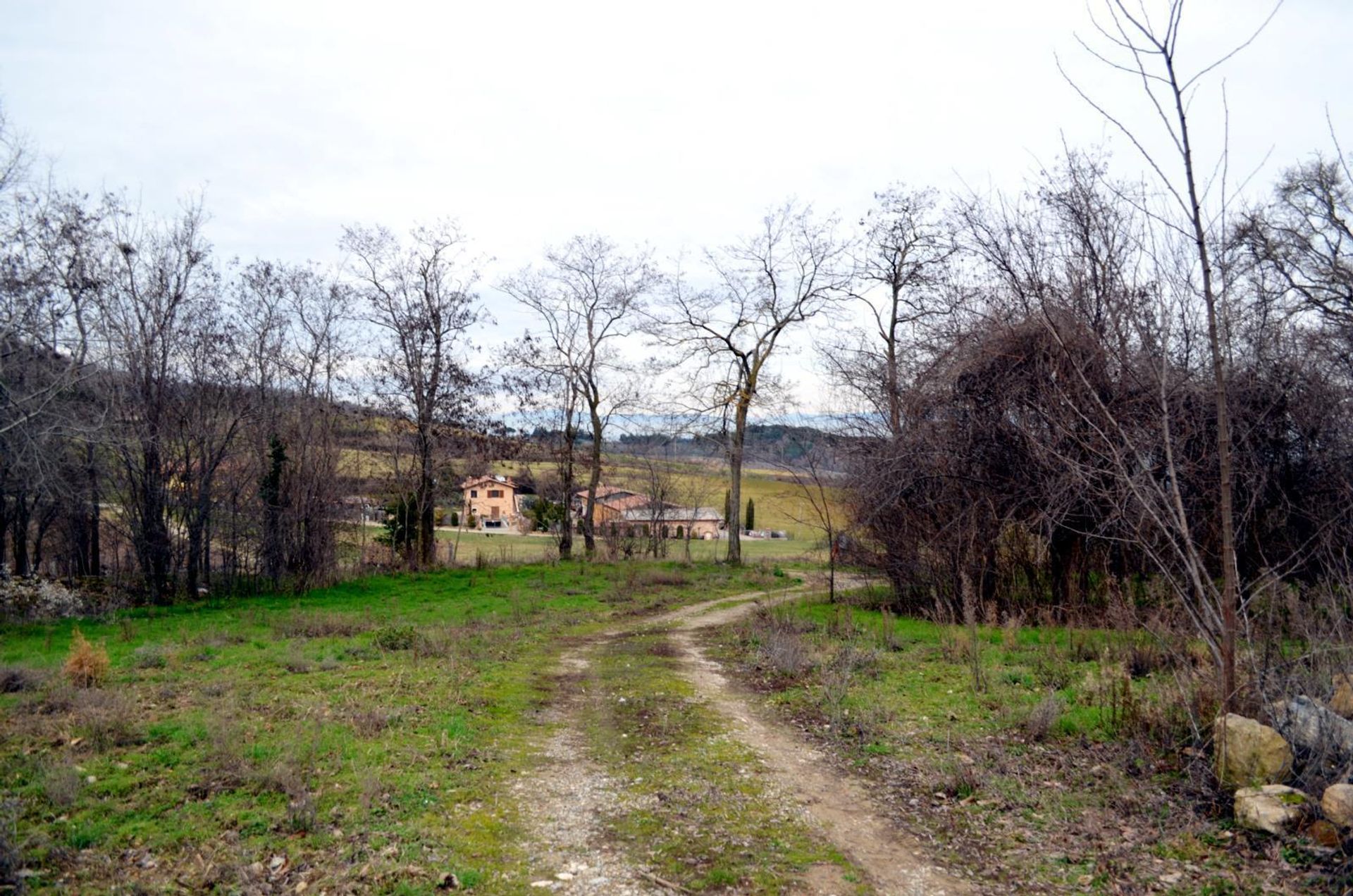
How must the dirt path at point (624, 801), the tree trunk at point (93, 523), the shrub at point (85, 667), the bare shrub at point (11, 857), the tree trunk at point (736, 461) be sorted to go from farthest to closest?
the tree trunk at point (736, 461), the tree trunk at point (93, 523), the shrub at point (85, 667), the dirt path at point (624, 801), the bare shrub at point (11, 857)

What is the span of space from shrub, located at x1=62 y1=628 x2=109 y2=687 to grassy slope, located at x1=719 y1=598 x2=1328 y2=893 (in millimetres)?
8548

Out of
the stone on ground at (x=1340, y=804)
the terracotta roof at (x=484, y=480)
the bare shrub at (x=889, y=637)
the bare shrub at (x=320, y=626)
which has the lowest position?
the bare shrub at (x=320, y=626)

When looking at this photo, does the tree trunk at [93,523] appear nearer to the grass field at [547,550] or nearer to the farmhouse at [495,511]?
the grass field at [547,550]

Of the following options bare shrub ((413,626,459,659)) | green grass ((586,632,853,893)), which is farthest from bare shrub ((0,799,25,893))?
bare shrub ((413,626,459,659))

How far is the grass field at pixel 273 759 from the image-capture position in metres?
5.16

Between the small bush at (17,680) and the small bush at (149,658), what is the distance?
1608mm

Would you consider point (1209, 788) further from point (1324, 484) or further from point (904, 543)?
point (904, 543)

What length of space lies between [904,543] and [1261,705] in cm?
1173

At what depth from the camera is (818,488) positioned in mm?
19453

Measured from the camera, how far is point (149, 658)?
12.3 m

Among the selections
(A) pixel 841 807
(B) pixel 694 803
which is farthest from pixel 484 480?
(A) pixel 841 807

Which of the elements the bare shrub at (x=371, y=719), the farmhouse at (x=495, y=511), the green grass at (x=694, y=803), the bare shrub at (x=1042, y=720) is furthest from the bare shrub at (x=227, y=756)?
the farmhouse at (x=495, y=511)

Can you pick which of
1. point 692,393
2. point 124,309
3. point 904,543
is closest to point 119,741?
point 904,543

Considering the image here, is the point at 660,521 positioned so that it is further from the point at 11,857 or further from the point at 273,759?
the point at 11,857
